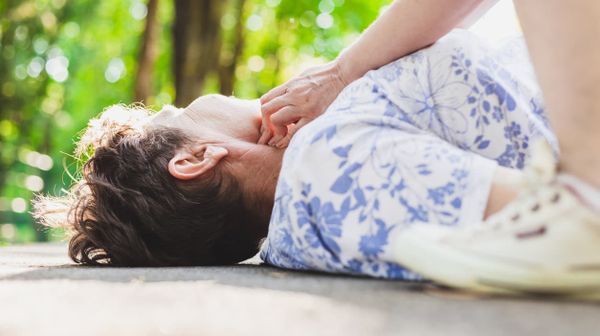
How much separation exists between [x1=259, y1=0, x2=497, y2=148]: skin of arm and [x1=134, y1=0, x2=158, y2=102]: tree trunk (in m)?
6.06

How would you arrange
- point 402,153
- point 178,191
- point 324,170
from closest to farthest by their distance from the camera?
point 402,153 → point 324,170 → point 178,191

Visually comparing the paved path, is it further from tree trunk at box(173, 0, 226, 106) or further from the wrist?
tree trunk at box(173, 0, 226, 106)

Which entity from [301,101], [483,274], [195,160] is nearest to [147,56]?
[195,160]

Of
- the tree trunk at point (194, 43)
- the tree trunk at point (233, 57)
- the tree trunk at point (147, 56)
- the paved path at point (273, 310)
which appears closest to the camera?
the paved path at point (273, 310)

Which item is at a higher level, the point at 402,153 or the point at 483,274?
the point at 402,153

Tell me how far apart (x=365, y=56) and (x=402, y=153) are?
26.9 inches

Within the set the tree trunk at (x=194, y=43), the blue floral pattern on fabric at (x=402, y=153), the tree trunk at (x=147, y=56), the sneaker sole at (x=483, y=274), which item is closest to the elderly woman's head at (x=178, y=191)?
the blue floral pattern on fabric at (x=402, y=153)

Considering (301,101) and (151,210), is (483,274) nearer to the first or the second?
(301,101)

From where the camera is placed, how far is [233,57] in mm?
13070

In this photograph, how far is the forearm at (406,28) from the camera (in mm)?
2230

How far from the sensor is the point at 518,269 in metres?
1.38

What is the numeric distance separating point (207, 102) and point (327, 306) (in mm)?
1433

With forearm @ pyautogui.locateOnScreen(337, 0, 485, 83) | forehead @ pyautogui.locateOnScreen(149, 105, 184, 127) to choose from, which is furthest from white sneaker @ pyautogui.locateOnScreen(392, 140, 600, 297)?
forehead @ pyautogui.locateOnScreen(149, 105, 184, 127)

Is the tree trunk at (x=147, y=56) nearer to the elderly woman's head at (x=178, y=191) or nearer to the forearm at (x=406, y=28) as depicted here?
the elderly woman's head at (x=178, y=191)
